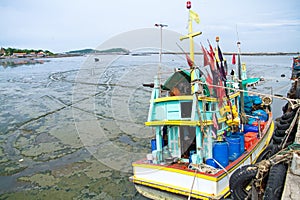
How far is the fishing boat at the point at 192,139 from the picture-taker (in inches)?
259

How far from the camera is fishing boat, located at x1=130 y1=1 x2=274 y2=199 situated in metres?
6.58

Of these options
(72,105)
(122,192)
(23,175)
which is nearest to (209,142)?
(122,192)

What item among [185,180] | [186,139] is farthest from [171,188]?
[186,139]

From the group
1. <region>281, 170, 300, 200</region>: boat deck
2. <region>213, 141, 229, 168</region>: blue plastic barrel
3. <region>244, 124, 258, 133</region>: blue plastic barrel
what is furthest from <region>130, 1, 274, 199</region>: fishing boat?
<region>281, 170, 300, 200</region>: boat deck

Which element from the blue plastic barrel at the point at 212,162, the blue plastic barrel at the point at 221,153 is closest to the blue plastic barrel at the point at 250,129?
the blue plastic barrel at the point at 221,153

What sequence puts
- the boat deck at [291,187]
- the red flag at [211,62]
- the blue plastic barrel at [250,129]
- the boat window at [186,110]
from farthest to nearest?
the blue plastic barrel at [250,129]
the red flag at [211,62]
the boat window at [186,110]
the boat deck at [291,187]

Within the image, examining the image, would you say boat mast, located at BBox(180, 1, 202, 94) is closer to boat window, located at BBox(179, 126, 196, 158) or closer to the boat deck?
boat window, located at BBox(179, 126, 196, 158)

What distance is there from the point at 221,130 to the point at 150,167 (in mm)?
2529

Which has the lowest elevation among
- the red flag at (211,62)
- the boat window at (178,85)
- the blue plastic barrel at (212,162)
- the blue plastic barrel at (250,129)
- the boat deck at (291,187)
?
the blue plastic barrel at (212,162)

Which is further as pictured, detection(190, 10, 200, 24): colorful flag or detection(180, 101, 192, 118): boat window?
detection(180, 101, 192, 118): boat window

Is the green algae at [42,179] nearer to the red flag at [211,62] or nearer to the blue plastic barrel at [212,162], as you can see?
the blue plastic barrel at [212,162]

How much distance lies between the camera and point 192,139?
25.0 feet

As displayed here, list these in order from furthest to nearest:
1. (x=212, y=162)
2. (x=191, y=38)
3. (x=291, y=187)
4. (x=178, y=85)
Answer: (x=178, y=85) → (x=212, y=162) → (x=191, y=38) → (x=291, y=187)

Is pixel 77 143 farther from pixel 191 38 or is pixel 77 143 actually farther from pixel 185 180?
pixel 191 38
